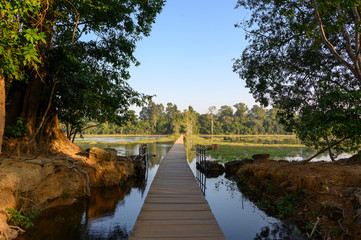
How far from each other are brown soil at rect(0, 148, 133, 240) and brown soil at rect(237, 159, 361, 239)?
776 cm

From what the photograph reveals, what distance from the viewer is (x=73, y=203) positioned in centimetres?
811

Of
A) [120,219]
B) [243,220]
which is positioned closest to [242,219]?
[243,220]

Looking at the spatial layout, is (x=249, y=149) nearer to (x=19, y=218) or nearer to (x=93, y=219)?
(x=93, y=219)

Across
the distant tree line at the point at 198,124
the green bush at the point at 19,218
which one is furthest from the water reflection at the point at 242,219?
the distant tree line at the point at 198,124

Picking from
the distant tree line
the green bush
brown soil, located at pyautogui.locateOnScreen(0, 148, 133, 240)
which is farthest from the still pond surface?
the distant tree line

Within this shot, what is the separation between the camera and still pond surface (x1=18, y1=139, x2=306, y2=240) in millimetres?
5895

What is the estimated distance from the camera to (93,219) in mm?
6930

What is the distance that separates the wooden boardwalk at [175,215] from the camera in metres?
4.65

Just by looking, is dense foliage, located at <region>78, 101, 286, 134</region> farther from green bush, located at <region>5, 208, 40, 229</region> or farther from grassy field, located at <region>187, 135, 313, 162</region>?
green bush, located at <region>5, 208, 40, 229</region>

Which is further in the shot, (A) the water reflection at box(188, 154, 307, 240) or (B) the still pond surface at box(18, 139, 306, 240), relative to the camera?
(A) the water reflection at box(188, 154, 307, 240)

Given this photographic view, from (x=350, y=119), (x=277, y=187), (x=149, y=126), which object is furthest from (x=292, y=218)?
(x=149, y=126)

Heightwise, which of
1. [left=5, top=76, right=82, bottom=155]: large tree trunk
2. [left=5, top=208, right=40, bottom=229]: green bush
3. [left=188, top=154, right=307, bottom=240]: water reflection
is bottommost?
[left=188, top=154, right=307, bottom=240]: water reflection

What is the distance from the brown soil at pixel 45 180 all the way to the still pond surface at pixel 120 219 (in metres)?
0.50

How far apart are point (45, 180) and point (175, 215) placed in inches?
210
